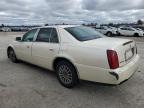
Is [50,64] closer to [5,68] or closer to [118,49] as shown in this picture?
[118,49]

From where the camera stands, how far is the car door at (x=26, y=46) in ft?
18.7

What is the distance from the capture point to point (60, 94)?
409cm

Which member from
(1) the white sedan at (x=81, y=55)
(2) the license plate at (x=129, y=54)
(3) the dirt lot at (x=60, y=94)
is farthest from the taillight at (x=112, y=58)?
(3) the dirt lot at (x=60, y=94)

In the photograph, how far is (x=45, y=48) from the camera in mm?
4867

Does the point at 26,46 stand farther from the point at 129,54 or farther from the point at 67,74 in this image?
the point at 129,54

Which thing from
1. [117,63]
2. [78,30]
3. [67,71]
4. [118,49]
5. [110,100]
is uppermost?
[78,30]

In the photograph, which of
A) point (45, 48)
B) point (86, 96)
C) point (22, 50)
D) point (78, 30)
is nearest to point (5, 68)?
point (22, 50)

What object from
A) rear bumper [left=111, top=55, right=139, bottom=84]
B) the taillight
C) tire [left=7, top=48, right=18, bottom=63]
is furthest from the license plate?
tire [left=7, top=48, right=18, bottom=63]

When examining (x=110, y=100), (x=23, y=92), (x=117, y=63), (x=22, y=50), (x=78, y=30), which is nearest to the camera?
(x=117, y=63)

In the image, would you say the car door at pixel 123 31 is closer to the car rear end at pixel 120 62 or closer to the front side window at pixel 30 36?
the front side window at pixel 30 36

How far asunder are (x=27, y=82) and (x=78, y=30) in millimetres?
2029

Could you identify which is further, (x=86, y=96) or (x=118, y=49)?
(x=86, y=96)

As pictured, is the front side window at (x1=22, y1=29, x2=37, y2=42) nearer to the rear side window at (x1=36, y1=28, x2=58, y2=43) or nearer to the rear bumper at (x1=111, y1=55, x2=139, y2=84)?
the rear side window at (x1=36, y1=28, x2=58, y2=43)

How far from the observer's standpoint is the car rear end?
3.47m
